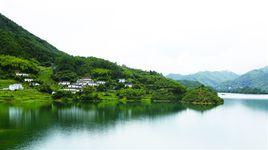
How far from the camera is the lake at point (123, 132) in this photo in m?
41.5

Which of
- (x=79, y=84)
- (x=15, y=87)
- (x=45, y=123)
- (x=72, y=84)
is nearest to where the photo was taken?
(x=45, y=123)

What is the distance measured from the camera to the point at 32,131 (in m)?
46.8

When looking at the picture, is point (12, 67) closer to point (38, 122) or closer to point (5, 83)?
point (5, 83)

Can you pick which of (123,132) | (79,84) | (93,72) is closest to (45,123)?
(123,132)

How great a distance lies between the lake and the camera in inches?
1635

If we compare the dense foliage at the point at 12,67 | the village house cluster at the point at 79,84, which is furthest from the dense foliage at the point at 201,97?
the dense foliage at the point at 12,67

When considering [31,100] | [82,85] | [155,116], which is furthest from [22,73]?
[155,116]

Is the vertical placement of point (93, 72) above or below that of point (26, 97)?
above

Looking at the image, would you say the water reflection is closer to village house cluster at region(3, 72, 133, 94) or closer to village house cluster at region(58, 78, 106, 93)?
village house cluster at region(3, 72, 133, 94)

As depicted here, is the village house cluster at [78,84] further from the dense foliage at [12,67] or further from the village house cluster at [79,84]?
the dense foliage at [12,67]

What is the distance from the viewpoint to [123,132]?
50.8 metres

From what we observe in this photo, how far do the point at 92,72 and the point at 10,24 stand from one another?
87857 mm

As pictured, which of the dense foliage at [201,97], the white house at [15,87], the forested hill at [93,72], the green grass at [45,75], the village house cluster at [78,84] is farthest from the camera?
the green grass at [45,75]

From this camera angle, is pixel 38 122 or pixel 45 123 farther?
pixel 38 122
